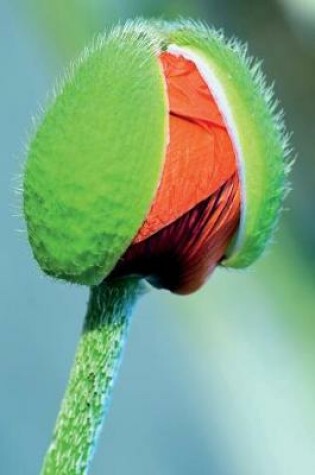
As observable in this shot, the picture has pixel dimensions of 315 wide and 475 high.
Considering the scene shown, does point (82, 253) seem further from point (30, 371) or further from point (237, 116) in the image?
point (30, 371)

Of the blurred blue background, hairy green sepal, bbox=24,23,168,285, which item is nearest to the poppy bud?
hairy green sepal, bbox=24,23,168,285

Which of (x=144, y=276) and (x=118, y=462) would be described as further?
(x=118, y=462)

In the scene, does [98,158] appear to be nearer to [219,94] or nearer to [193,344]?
[219,94]

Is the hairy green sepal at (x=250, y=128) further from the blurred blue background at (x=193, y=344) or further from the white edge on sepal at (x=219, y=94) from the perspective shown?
the blurred blue background at (x=193, y=344)

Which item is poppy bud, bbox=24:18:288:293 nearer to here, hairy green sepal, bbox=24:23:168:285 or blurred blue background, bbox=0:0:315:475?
hairy green sepal, bbox=24:23:168:285

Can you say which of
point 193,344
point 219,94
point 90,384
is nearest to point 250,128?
point 219,94

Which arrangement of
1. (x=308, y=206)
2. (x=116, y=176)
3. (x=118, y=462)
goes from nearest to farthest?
(x=116, y=176) < (x=118, y=462) < (x=308, y=206)

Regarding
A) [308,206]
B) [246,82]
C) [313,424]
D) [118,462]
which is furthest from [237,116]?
[308,206]
